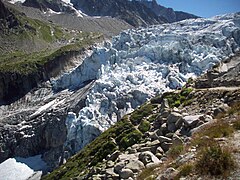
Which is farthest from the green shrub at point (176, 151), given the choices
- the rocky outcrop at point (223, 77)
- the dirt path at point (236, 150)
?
the rocky outcrop at point (223, 77)

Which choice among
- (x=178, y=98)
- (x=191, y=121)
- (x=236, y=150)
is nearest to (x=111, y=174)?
(x=191, y=121)

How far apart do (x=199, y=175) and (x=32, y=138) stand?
291 feet

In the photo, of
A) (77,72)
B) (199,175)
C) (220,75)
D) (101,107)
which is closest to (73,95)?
(77,72)

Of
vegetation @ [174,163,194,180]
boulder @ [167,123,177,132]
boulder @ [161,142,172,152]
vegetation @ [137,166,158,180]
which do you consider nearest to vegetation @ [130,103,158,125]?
boulder @ [167,123,177,132]

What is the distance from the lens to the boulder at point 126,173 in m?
14.5

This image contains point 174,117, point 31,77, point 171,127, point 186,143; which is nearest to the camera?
point 186,143

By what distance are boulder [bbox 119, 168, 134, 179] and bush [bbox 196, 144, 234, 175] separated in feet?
15.4

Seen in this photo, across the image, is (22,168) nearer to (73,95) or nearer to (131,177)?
(73,95)

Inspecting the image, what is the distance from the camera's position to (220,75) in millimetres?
26797

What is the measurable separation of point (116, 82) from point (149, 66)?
27.4 feet

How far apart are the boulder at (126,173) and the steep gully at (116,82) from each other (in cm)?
5264

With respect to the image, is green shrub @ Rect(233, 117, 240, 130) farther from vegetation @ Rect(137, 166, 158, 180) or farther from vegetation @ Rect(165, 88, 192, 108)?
vegetation @ Rect(165, 88, 192, 108)

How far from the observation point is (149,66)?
7962cm

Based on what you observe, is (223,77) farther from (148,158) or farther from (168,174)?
(168,174)
